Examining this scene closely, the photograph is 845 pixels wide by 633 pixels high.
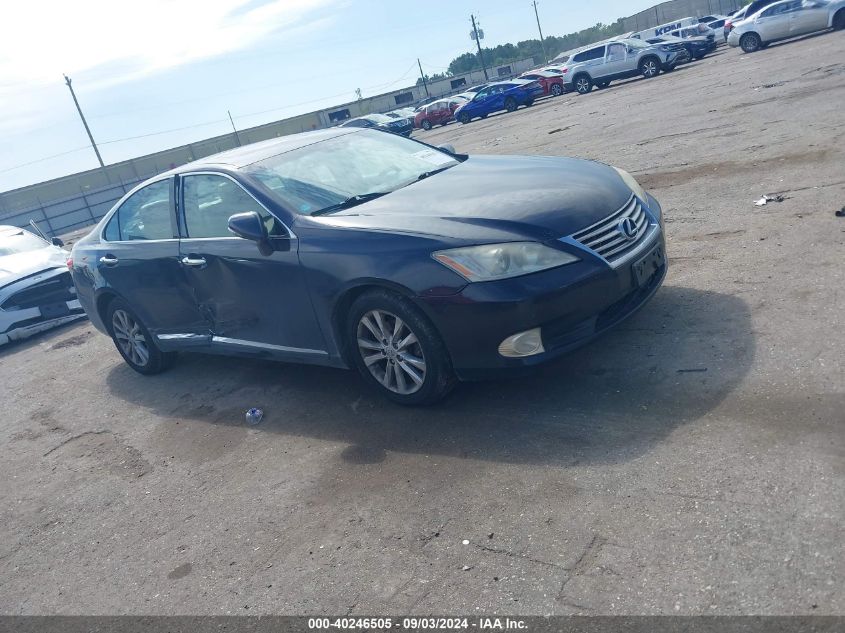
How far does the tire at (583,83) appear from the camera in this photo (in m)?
31.7

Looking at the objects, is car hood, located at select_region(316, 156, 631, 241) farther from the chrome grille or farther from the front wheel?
the front wheel

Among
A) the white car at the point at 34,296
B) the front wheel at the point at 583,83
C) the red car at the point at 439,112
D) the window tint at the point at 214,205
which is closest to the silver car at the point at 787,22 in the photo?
the front wheel at the point at 583,83

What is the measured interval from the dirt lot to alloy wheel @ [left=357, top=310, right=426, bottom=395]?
0.25m

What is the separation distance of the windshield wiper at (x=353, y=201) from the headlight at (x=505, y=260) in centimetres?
118

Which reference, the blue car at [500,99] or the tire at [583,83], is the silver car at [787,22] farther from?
the blue car at [500,99]

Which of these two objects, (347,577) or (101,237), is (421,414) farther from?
(101,237)

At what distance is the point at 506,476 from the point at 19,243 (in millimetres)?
10240

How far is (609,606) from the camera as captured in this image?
274 centimetres

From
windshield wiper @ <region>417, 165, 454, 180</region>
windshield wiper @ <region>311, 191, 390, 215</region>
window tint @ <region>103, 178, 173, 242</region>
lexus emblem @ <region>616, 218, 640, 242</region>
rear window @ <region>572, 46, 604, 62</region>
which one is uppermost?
window tint @ <region>103, 178, 173, 242</region>

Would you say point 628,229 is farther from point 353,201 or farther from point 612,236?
point 353,201

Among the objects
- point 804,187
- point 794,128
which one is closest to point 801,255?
point 804,187

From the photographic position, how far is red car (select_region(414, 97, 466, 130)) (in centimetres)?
4291

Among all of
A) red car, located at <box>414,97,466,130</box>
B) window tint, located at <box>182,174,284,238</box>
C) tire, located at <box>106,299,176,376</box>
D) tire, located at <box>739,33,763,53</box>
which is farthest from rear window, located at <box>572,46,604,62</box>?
window tint, located at <box>182,174,284,238</box>

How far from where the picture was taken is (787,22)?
26.0 m
